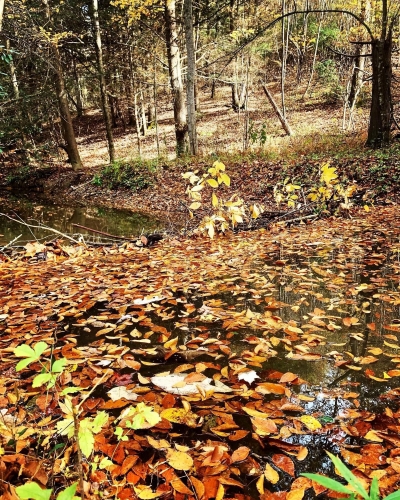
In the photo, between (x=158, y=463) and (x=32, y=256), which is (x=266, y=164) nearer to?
(x=32, y=256)

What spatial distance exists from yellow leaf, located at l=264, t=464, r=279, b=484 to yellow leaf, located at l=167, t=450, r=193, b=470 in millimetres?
282

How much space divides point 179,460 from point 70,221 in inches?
374

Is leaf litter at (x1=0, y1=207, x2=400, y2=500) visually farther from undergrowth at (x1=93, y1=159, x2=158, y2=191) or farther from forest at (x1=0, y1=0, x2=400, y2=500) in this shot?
undergrowth at (x1=93, y1=159, x2=158, y2=191)

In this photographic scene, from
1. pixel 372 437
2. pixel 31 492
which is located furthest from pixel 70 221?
pixel 31 492

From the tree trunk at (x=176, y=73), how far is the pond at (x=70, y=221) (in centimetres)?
490

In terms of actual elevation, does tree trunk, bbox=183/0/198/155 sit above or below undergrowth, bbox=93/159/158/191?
above

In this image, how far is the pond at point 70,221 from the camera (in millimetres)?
8398

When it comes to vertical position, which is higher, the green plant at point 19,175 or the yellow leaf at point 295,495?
Result: the yellow leaf at point 295,495

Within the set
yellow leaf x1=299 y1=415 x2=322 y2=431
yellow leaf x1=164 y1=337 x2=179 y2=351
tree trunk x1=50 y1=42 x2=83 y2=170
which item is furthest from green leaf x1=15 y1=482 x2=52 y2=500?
tree trunk x1=50 y1=42 x2=83 y2=170

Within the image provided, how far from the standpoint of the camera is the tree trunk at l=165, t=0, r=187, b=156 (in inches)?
528

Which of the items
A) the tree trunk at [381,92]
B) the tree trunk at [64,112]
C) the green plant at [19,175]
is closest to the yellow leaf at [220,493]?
the tree trunk at [381,92]

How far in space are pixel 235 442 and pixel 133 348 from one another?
3.25ft

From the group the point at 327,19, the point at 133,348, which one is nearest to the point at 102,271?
the point at 133,348

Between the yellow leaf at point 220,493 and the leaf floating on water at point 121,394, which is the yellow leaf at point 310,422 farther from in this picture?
the leaf floating on water at point 121,394
